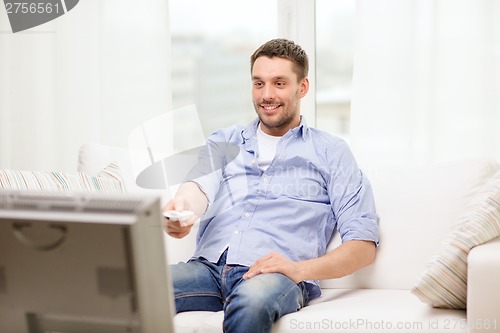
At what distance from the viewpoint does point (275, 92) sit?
2.49 metres

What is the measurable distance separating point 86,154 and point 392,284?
1.19 meters

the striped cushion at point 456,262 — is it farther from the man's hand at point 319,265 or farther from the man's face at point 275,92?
the man's face at point 275,92

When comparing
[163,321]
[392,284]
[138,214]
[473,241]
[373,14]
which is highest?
[373,14]

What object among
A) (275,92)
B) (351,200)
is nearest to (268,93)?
(275,92)

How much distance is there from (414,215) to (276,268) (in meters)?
0.55

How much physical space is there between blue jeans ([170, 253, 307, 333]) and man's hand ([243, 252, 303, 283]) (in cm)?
2

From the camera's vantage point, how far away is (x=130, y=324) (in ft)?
3.77

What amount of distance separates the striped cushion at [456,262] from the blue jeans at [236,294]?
365mm

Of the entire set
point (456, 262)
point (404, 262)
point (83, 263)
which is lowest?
point (404, 262)

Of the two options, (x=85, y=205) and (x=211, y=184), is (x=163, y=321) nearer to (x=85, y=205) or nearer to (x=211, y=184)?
(x=85, y=205)

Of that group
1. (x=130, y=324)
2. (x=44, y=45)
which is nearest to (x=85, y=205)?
(x=130, y=324)

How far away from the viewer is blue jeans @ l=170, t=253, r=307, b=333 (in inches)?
76.6

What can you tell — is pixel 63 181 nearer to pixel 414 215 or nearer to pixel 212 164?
pixel 212 164

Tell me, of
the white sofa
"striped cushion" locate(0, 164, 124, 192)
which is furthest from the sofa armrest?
"striped cushion" locate(0, 164, 124, 192)
